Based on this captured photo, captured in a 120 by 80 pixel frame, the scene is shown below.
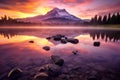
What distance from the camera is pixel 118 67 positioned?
27.3 feet

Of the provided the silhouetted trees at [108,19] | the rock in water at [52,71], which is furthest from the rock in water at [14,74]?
the silhouetted trees at [108,19]

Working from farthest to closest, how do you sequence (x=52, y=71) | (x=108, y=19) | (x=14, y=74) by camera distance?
(x=108, y=19) < (x=52, y=71) < (x=14, y=74)

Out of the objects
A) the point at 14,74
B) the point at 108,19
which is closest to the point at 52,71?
the point at 14,74

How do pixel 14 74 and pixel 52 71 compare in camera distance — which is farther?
pixel 52 71

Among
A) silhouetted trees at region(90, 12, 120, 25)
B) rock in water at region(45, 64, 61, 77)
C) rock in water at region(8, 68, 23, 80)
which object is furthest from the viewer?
silhouetted trees at region(90, 12, 120, 25)

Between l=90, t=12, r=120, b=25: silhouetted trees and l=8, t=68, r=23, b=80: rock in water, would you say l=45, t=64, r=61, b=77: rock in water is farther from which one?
l=90, t=12, r=120, b=25: silhouetted trees

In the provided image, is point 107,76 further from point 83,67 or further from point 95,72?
point 83,67

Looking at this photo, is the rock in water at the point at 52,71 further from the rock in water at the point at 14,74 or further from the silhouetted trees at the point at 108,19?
the silhouetted trees at the point at 108,19

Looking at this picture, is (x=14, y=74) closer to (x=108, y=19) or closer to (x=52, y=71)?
(x=52, y=71)

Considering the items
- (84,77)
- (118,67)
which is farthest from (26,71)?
(118,67)

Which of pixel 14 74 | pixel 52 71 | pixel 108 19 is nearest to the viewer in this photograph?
pixel 14 74

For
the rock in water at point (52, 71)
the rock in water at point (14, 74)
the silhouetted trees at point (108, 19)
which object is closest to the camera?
the rock in water at point (14, 74)

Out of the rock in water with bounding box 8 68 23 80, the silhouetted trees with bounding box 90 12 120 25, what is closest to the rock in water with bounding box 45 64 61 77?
the rock in water with bounding box 8 68 23 80

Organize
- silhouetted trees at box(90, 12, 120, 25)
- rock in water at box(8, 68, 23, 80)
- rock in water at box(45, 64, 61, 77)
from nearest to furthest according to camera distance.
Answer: rock in water at box(8, 68, 23, 80)
rock in water at box(45, 64, 61, 77)
silhouetted trees at box(90, 12, 120, 25)
